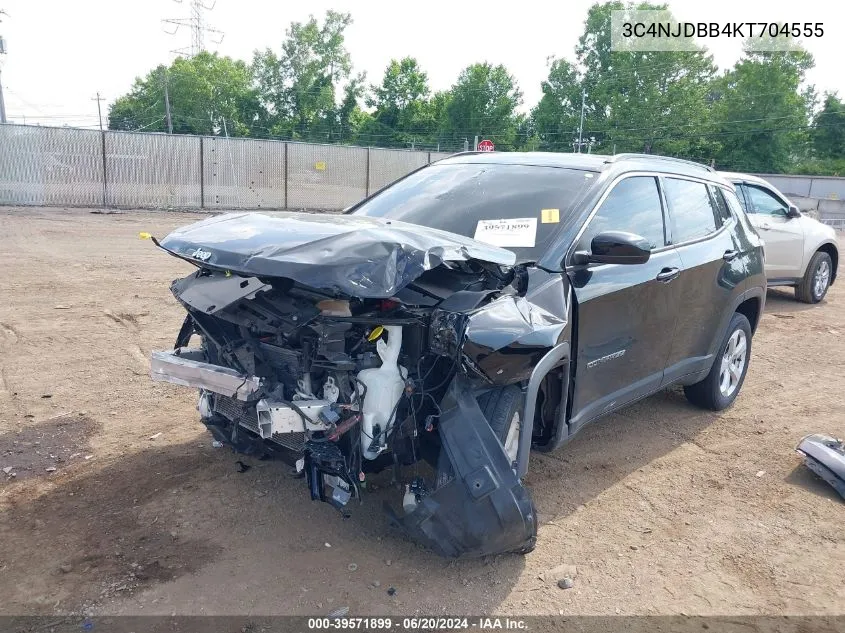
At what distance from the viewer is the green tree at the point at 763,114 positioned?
185 feet

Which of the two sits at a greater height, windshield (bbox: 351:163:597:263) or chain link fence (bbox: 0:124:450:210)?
windshield (bbox: 351:163:597:263)

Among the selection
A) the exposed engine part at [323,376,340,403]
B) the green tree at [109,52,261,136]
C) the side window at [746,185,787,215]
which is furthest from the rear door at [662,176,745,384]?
the green tree at [109,52,261,136]

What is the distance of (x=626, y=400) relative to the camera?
14.2 feet

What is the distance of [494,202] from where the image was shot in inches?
166

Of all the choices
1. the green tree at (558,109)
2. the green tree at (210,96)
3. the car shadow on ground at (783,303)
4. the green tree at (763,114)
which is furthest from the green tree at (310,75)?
the car shadow on ground at (783,303)

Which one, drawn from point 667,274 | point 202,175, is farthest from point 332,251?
point 202,175

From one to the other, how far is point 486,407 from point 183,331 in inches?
70.9

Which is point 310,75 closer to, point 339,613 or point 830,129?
point 830,129

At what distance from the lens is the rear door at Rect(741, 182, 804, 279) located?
984 centimetres

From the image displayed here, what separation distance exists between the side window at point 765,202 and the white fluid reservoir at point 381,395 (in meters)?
8.27

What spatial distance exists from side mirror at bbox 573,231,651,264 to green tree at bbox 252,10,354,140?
66474 millimetres

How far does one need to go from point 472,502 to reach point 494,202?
1.93 meters

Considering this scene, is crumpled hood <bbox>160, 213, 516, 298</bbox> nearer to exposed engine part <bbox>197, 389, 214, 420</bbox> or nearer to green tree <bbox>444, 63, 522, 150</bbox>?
exposed engine part <bbox>197, 389, 214, 420</bbox>

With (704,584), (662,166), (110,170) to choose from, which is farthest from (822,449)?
(110,170)
